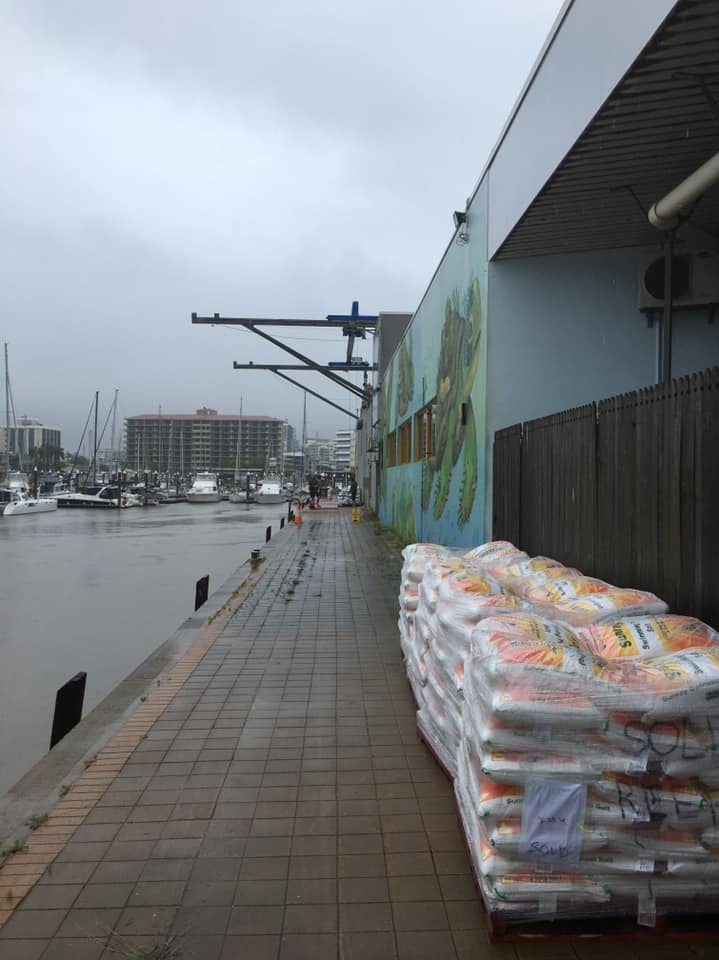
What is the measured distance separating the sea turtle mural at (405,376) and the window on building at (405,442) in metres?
0.37

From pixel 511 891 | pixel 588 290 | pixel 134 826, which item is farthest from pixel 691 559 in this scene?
pixel 588 290

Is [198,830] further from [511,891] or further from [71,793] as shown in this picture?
[511,891]

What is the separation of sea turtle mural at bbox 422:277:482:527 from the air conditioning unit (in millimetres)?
1994

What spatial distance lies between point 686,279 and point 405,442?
11068 millimetres

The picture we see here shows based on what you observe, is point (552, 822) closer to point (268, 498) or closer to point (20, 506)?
point (20, 506)

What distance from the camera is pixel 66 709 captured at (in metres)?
5.47

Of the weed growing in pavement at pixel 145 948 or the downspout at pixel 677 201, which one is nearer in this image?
the weed growing in pavement at pixel 145 948

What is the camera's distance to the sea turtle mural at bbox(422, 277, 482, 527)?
9.74 metres

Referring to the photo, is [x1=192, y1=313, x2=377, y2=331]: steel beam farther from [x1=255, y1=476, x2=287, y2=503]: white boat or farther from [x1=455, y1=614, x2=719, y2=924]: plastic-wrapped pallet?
[x1=255, y1=476, x2=287, y2=503]: white boat

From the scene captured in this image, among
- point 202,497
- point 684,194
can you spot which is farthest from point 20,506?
point 684,194

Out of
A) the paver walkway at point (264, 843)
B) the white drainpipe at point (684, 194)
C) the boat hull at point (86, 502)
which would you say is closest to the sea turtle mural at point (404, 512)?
the white drainpipe at point (684, 194)

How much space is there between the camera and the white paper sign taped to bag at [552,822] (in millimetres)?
2637

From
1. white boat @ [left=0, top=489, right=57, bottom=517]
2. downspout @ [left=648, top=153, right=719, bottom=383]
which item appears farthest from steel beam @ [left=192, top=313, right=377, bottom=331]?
→ white boat @ [left=0, top=489, right=57, bottom=517]

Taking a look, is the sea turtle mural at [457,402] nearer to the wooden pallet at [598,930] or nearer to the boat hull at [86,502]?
the wooden pallet at [598,930]
